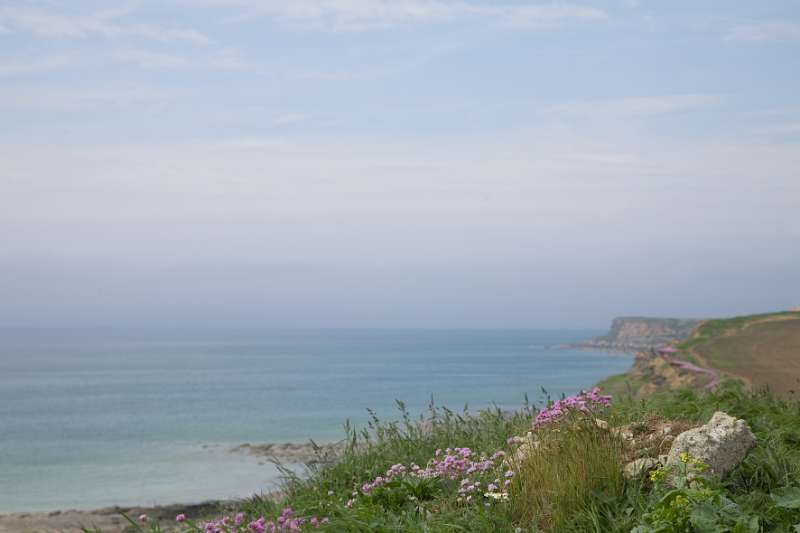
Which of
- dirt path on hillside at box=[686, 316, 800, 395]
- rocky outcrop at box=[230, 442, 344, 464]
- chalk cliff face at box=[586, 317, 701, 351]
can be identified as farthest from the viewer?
chalk cliff face at box=[586, 317, 701, 351]

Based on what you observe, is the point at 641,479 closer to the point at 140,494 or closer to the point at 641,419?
the point at 641,419

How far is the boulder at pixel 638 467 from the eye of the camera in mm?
6422

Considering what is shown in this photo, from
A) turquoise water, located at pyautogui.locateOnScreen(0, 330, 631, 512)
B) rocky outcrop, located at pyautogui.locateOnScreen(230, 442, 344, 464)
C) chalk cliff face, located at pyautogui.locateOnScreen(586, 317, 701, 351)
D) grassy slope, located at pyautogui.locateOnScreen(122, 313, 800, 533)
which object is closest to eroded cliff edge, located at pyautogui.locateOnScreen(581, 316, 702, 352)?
chalk cliff face, located at pyautogui.locateOnScreen(586, 317, 701, 351)

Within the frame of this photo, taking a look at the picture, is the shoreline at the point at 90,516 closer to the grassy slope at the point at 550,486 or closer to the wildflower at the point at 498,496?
the grassy slope at the point at 550,486

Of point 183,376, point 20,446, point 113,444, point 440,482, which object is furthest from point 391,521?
point 183,376

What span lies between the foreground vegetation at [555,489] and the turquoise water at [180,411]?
8012 millimetres

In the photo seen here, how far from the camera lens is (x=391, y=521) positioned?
6.37m

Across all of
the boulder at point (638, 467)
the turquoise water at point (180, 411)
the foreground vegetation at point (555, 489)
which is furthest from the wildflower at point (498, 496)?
the turquoise water at point (180, 411)

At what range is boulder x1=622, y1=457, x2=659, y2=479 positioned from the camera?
6.42 m

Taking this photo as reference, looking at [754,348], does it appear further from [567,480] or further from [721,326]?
[567,480]

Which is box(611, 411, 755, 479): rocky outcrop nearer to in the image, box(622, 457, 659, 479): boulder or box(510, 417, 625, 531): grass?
box(622, 457, 659, 479): boulder

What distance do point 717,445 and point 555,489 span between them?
1.38m

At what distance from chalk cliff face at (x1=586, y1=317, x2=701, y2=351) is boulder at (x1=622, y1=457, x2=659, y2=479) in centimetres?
11121

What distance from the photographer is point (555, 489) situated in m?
Answer: 6.18
